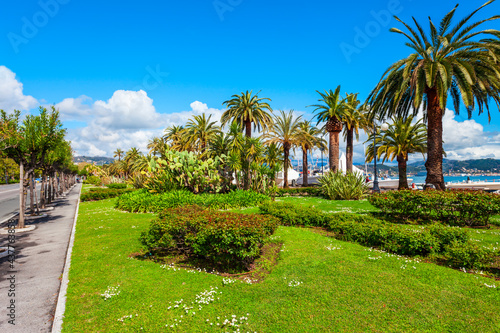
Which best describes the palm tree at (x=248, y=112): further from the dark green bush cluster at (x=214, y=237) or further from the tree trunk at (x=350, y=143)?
the dark green bush cluster at (x=214, y=237)

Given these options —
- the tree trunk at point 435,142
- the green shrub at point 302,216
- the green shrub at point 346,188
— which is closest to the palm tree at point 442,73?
the tree trunk at point 435,142

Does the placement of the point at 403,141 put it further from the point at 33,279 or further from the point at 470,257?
the point at 33,279

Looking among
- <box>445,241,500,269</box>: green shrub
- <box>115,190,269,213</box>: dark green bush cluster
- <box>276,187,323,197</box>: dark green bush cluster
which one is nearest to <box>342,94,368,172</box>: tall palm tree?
<box>276,187,323,197</box>: dark green bush cluster

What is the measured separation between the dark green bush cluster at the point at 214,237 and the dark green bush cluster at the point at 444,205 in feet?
24.1

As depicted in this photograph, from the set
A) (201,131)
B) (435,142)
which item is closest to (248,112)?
(201,131)

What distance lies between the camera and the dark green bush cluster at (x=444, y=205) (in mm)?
10033

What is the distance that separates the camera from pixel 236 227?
19.6ft

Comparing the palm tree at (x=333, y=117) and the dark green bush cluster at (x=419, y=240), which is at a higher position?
the palm tree at (x=333, y=117)

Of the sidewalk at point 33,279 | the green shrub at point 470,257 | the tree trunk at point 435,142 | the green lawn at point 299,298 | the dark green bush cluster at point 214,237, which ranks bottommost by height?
the sidewalk at point 33,279

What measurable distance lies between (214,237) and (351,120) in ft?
80.6

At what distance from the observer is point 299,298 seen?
16.0 feet

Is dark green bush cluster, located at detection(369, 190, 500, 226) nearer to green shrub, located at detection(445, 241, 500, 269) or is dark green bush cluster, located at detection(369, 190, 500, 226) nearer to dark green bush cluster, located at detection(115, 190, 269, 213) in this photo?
green shrub, located at detection(445, 241, 500, 269)

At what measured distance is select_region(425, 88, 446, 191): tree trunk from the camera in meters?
16.5

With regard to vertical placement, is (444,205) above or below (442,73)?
below
